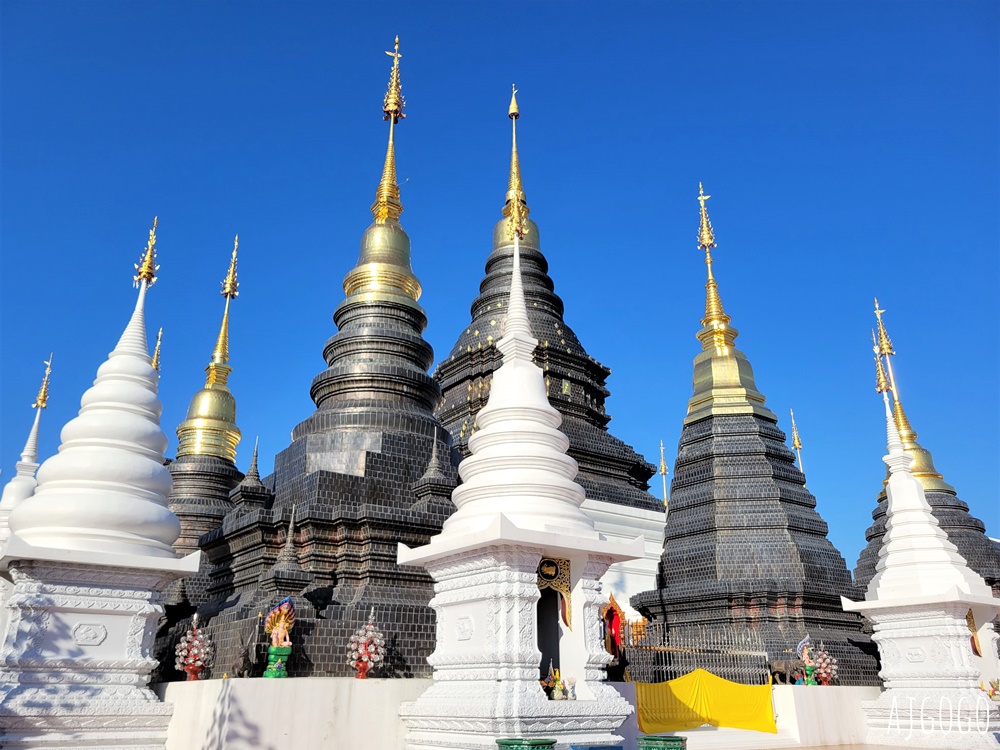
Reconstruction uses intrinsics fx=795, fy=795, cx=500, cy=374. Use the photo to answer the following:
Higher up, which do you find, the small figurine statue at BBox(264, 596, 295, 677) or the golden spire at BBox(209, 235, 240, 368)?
the golden spire at BBox(209, 235, 240, 368)

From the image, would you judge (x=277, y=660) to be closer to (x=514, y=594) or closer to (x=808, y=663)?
(x=514, y=594)

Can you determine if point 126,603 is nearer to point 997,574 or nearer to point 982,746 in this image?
point 982,746

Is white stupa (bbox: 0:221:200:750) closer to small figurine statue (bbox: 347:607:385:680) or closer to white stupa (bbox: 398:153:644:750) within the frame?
small figurine statue (bbox: 347:607:385:680)

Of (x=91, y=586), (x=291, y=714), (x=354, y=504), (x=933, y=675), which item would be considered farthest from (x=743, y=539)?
(x=91, y=586)

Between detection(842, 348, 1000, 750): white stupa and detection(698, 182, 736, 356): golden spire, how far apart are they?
12.2 meters

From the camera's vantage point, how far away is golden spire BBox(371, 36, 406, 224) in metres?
21.6

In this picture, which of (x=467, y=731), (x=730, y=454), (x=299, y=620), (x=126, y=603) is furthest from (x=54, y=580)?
(x=730, y=454)

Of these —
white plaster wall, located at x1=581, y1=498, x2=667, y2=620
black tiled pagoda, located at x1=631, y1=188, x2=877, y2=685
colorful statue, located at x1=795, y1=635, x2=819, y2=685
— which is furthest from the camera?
white plaster wall, located at x1=581, y1=498, x2=667, y2=620

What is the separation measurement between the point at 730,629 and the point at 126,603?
15.8 meters

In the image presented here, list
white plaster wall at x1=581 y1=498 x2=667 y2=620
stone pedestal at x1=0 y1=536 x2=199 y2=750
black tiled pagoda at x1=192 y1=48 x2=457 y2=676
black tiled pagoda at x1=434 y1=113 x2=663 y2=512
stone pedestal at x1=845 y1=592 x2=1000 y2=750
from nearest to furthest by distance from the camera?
stone pedestal at x1=0 y1=536 x2=199 y2=750 → black tiled pagoda at x1=192 y1=48 x2=457 y2=676 → stone pedestal at x1=845 y1=592 x2=1000 y2=750 → white plaster wall at x1=581 y1=498 x2=667 y2=620 → black tiled pagoda at x1=434 y1=113 x2=663 y2=512

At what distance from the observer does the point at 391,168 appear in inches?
873

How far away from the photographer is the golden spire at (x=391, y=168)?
21.6m

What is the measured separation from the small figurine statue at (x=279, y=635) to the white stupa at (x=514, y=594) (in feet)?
6.20

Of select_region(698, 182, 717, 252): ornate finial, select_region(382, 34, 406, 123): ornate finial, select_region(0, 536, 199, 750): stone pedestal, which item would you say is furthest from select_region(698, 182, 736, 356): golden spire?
select_region(0, 536, 199, 750): stone pedestal
